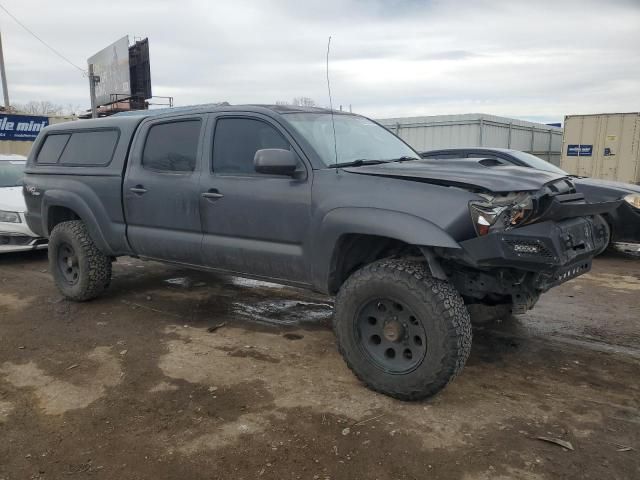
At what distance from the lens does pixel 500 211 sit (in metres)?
2.98

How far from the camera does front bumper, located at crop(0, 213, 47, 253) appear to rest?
7.30m

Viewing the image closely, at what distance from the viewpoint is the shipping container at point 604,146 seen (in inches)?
576

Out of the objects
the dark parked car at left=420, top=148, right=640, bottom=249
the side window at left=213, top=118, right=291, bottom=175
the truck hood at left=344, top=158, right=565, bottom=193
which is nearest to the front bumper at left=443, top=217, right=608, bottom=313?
the truck hood at left=344, top=158, right=565, bottom=193

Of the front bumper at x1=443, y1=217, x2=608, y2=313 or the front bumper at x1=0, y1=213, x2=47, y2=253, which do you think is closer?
the front bumper at x1=443, y1=217, x2=608, y2=313

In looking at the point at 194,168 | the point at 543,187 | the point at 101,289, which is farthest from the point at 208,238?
the point at 543,187

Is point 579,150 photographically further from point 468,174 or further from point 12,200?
point 12,200

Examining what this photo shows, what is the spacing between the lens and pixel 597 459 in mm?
2625

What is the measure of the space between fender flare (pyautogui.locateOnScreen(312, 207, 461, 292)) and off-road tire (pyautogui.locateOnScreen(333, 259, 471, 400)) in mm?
184

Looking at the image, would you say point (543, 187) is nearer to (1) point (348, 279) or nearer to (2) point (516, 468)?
(1) point (348, 279)

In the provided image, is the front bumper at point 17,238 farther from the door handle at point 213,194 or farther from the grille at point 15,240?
the door handle at point 213,194

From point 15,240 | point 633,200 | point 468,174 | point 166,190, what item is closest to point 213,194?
point 166,190

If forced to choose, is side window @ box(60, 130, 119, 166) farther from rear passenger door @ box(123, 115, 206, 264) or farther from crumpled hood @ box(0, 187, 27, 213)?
crumpled hood @ box(0, 187, 27, 213)

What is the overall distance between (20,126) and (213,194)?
16954mm

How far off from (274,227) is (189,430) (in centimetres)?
147
